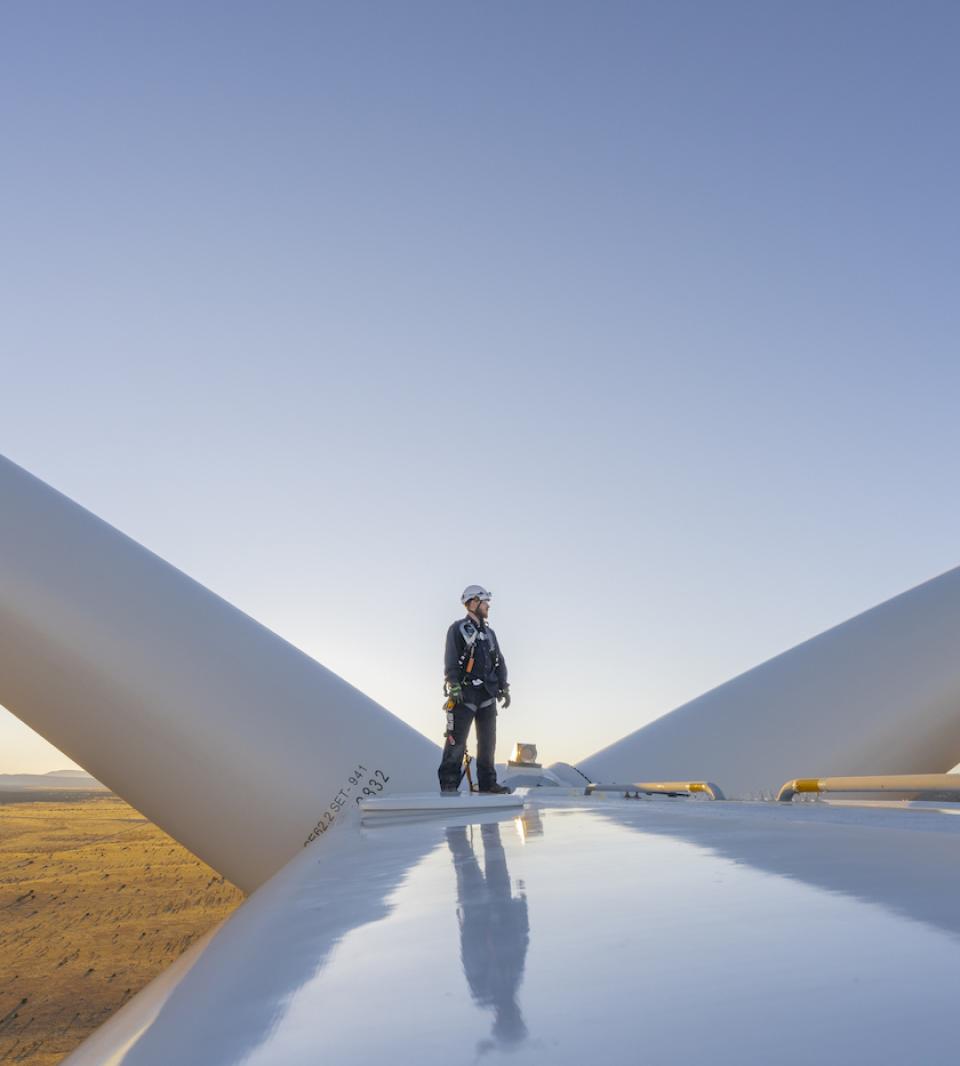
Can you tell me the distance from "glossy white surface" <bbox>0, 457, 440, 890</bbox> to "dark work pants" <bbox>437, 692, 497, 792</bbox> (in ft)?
2.71

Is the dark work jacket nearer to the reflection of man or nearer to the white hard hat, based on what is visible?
the white hard hat

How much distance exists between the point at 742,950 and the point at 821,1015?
35 centimetres

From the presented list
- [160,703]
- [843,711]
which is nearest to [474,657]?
[160,703]

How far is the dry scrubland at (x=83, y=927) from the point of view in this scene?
10203 mm

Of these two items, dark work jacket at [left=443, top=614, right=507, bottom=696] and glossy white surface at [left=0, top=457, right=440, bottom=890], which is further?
dark work jacket at [left=443, top=614, right=507, bottom=696]

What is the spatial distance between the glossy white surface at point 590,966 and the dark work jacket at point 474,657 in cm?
515

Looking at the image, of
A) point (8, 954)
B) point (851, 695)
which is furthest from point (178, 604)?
point (8, 954)

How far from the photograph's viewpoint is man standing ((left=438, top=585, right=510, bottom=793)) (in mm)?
8148

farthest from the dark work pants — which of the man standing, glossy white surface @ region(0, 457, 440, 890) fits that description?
glossy white surface @ region(0, 457, 440, 890)

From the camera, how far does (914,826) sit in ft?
12.2

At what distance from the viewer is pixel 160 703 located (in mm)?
7742

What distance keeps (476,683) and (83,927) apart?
10.9 meters

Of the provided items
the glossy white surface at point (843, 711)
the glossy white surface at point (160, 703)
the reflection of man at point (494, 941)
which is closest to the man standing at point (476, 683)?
the glossy white surface at point (160, 703)

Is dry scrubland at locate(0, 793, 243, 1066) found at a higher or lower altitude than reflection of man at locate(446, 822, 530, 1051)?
higher
